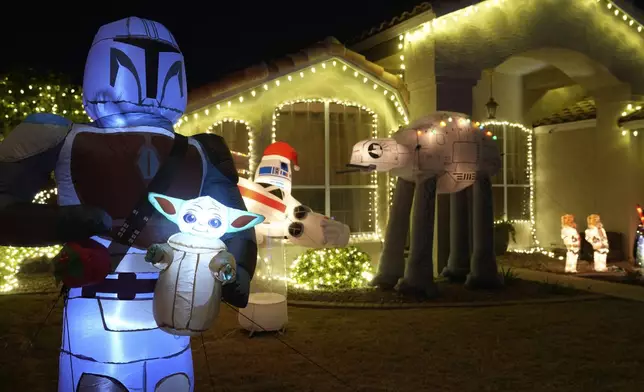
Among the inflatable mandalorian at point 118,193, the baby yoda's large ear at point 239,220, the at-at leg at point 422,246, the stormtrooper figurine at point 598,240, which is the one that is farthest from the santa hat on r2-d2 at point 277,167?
the stormtrooper figurine at point 598,240

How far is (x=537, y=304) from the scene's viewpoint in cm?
838

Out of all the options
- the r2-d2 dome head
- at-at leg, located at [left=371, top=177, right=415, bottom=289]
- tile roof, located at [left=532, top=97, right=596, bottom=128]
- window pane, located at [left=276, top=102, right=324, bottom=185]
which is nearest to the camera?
the r2-d2 dome head

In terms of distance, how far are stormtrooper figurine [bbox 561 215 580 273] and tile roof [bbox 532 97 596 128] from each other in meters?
3.80

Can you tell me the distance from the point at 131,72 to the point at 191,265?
37.4 inches

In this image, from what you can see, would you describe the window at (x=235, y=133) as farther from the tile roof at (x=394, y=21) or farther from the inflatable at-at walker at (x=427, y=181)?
the tile roof at (x=394, y=21)

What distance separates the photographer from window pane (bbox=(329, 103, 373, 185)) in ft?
34.4

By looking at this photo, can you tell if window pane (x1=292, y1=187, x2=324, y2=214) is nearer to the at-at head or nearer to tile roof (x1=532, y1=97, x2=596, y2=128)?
the at-at head

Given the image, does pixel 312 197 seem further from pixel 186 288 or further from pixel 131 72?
pixel 186 288

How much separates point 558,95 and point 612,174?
8.99 ft

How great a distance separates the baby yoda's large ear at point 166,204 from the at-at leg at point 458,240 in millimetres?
7553

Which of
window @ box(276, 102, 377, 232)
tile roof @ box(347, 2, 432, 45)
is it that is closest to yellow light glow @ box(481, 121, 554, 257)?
tile roof @ box(347, 2, 432, 45)

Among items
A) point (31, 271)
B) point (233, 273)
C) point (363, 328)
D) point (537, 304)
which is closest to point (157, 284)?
point (233, 273)

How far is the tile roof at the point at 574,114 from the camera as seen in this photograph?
13594 millimetres

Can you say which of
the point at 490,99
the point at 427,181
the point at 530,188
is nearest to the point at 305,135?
the point at 427,181
